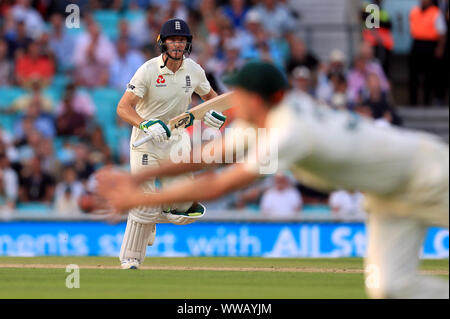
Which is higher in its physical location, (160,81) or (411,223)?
(160,81)

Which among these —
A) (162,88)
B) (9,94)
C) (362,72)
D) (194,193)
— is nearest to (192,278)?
(162,88)

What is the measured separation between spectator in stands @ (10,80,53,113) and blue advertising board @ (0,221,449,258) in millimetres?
2399

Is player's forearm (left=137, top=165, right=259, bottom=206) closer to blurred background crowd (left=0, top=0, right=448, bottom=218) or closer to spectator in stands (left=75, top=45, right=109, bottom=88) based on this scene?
blurred background crowd (left=0, top=0, right=448, bottom=218)

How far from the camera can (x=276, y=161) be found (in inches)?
185

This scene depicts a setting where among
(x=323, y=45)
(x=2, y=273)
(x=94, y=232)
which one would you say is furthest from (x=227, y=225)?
(x=323, y=45)

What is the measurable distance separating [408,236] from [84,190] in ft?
26.0

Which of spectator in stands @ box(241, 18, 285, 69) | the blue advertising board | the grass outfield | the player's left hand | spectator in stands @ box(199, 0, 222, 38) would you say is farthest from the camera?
spectator in stands @ box(199, 0, 222, 38)

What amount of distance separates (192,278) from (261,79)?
333cm

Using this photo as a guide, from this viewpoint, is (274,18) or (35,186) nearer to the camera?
(35,186)

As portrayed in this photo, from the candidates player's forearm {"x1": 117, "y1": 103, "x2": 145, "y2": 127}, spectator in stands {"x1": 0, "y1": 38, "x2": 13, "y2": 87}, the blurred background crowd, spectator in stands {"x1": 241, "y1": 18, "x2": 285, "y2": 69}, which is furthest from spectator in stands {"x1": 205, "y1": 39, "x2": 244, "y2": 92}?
player's forearm {"x1": 117, "y1": 103, "x2": 145, "y2": 127}

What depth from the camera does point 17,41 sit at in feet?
47.7

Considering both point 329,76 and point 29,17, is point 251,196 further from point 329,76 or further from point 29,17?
point 29,17

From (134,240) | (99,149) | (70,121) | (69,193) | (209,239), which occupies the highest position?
(70,121)

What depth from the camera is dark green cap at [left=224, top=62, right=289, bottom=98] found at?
485cm
